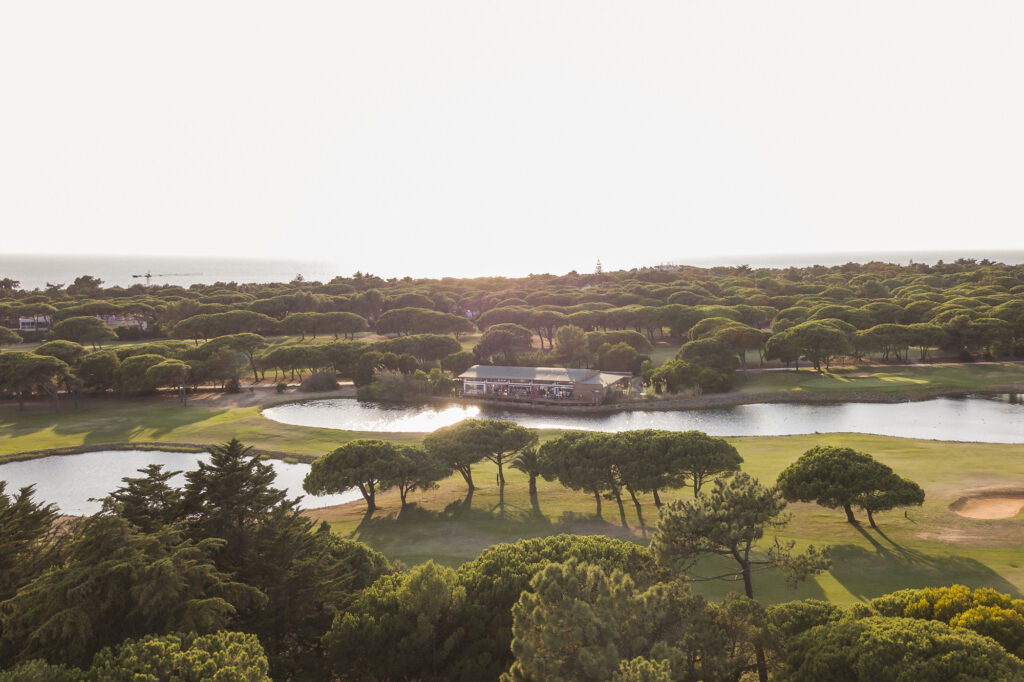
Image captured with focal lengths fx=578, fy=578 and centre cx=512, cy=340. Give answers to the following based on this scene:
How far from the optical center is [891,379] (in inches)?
2724

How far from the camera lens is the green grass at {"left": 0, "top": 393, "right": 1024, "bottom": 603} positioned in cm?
2419

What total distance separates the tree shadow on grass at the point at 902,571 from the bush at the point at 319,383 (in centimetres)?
6019

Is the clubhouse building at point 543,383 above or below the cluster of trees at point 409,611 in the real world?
below

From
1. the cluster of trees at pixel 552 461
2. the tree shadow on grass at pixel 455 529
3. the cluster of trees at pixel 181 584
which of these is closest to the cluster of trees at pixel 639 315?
the cluster of trees at pixel 552 461

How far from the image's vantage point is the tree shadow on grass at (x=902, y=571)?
23.0 m

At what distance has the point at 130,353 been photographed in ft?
246

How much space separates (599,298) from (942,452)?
87.7m

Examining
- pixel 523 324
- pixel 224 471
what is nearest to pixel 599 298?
pixel 523 324

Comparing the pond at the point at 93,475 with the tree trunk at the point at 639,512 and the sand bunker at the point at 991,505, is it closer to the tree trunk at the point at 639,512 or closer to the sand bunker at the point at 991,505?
the tree trunk at the point at 639,512

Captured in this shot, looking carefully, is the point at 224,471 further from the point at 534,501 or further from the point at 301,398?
the point at 301,398

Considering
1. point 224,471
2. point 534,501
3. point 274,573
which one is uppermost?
point 224,471

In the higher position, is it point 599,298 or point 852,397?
point 599,298

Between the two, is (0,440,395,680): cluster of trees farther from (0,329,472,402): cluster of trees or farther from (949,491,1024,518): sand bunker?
(0,329,472,402): cluster of trees

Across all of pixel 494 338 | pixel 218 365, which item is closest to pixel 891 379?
pixel 494 338
